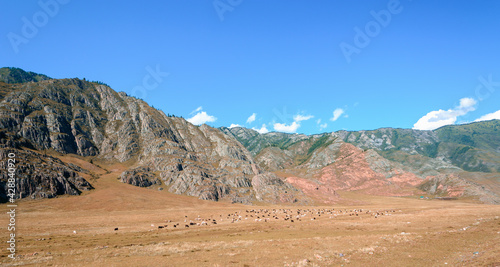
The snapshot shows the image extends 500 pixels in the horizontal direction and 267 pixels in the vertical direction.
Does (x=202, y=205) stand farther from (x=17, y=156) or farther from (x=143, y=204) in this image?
(x=17, y=156)

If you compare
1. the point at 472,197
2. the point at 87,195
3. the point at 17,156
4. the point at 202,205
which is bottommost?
the point at 472,197

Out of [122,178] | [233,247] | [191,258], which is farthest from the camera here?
[122,178]

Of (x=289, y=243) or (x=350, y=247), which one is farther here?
(x=289, y=243)

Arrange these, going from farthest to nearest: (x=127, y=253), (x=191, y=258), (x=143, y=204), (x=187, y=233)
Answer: (x=143, y=204) → (x=187, y=233) → (x=127, y=253) → (x=191, y=258)

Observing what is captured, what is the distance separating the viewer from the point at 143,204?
135 metres

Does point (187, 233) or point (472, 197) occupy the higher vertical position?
point (187, 233)

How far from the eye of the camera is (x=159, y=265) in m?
30.9

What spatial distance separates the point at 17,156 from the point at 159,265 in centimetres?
16427

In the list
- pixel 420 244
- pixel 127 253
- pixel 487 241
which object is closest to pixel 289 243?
pixel 420 244

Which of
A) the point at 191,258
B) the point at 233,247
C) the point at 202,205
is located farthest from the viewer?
the point at 202,205

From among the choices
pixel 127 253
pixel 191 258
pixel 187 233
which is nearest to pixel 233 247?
pixel 191 258

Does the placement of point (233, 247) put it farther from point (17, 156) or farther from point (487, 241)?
point (17, 156)

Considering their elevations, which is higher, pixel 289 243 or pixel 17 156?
pixel 17 156

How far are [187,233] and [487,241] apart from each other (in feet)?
197
